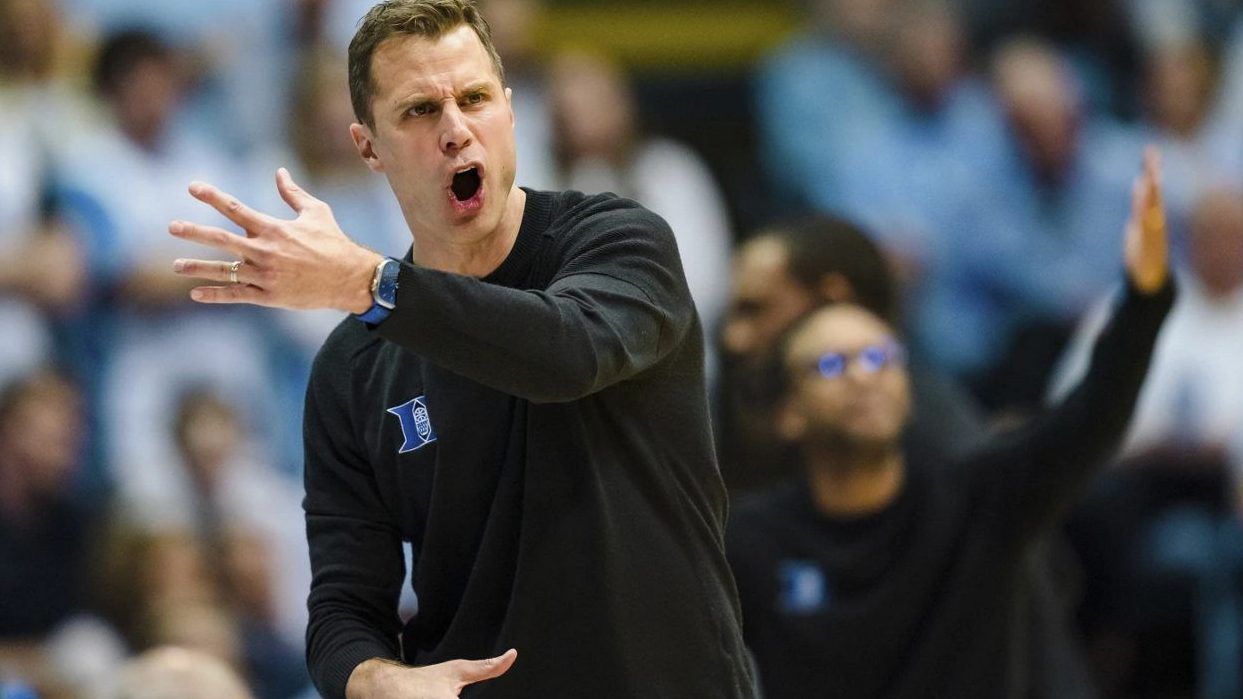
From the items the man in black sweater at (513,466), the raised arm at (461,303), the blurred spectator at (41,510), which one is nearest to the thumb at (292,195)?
the raised arm at (461,303)

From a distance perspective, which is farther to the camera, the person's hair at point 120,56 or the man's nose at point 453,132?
the person's hair at point 120,56

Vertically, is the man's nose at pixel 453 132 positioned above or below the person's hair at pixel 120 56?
below

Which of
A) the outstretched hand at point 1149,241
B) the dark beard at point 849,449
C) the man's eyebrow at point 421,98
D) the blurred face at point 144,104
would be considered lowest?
the dark beard at point 849,449

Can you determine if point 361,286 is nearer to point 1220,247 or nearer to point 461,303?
point 461,303

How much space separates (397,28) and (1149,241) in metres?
2.25

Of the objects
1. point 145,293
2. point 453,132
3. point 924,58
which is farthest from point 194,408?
point 453,132

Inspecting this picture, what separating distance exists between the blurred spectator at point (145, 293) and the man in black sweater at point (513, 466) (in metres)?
4.05

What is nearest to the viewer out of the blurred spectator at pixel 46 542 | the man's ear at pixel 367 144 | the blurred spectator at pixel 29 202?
the man's ear at pixel 367 144

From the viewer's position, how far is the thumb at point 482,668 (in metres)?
2.76

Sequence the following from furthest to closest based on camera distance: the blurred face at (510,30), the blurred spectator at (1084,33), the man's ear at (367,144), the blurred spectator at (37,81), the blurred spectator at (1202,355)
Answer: the blurred spectator at (1084,33)
the blurred face at (510,30)
the blurred spectator at (1202,355)
the blurred spectator at (37,81)
the man's ear at (367,144)

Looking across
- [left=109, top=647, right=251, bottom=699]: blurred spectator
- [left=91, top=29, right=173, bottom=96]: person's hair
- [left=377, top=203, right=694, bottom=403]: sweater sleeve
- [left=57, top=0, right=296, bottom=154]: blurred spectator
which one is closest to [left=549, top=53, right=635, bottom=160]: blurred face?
[left=57, top=0, right=296, bottom=154]: blurred spectator

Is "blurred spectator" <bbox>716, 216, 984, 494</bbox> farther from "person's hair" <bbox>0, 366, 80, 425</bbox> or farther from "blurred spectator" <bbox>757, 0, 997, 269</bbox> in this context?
"person's hair" <bbox>0, 366, 80, 425</bbox>

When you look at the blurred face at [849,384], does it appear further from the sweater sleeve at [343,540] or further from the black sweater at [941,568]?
the sweater sleeve at [343,540]

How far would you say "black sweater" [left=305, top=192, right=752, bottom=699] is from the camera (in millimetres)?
2830
